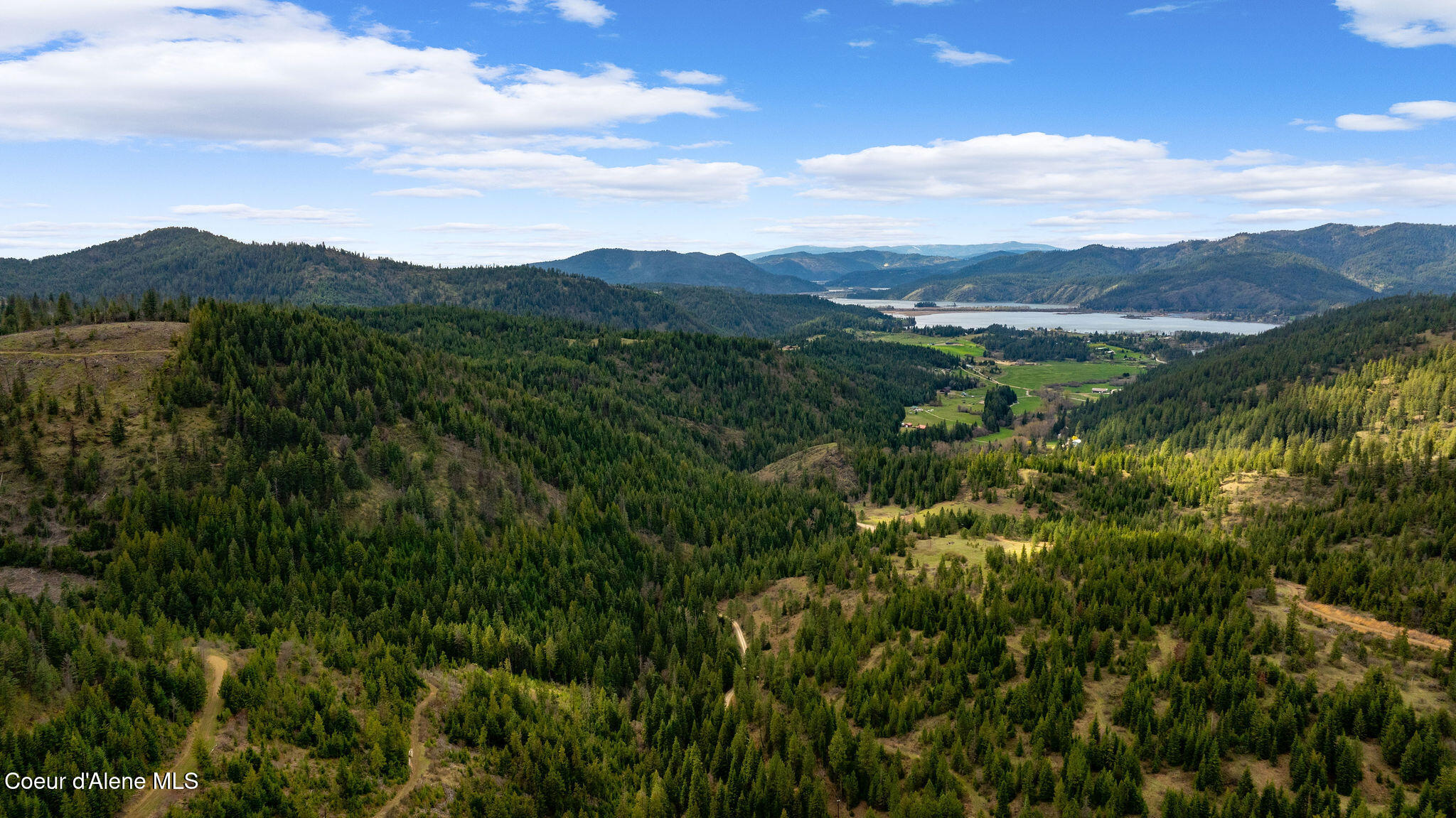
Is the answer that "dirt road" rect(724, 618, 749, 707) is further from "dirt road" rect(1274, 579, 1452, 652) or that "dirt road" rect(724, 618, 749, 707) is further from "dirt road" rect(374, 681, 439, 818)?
"dirt road" rect(1274, 579, 1452, 652)

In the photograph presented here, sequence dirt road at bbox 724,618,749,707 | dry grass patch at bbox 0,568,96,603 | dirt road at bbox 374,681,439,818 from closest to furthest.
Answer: dirt road at bbox 374,681,439,818 → dry grass patch at bbox 0,568,96,603 → dirt road at bbox 724,618,749,707

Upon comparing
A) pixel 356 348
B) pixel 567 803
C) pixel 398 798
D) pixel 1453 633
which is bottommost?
pixel 567 803

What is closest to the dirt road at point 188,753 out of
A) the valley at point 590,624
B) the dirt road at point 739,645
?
the valley at point 590,624

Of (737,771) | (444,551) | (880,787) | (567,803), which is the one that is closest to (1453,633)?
(880,787)

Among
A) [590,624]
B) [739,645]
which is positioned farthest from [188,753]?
[739,645]

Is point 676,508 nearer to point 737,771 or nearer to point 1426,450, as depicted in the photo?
point 737,771


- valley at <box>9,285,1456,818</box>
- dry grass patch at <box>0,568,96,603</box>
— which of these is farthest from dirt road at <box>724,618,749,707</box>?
dry grass patch at <box>0,568,96,603</box>
